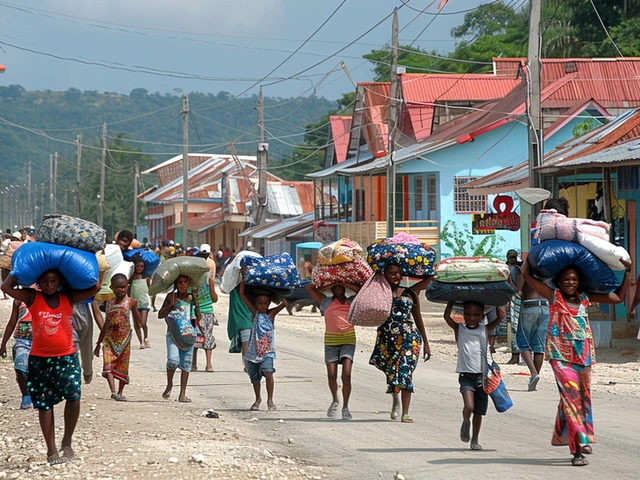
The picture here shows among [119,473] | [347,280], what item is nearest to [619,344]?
[347,280]

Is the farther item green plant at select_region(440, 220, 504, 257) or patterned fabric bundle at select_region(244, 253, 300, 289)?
green plant at select_region(440, 220, 504, 257)

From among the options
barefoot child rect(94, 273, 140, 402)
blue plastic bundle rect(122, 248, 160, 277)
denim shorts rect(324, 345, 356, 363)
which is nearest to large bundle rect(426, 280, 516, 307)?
denim shorts rect(324, 345, 356, 363)

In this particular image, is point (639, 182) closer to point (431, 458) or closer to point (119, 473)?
point (431, 458)

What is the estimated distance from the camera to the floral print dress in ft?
32.7

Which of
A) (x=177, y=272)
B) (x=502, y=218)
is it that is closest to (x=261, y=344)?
(x=177, y=272)

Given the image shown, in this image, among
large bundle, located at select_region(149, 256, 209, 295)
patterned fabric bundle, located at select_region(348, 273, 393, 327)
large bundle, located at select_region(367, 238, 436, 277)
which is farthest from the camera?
large bundle, located at select_region(149, 256, 209, 295)

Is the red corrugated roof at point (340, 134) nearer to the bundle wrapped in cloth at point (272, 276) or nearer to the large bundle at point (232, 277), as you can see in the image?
the large bundle at point (232, 277)

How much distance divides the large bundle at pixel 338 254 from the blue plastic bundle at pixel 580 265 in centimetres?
291

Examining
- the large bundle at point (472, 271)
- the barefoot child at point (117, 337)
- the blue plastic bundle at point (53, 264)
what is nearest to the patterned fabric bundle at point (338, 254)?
the large bundle at point (472, 271)

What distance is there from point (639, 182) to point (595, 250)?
11.0 meters

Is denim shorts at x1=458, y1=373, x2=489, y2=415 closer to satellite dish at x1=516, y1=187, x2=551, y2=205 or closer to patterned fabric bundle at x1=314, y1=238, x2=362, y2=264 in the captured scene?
patterned fabric bundle at x1=314, y1=238, x2=362, y2=264

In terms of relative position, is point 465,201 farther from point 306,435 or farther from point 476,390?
point 476,390

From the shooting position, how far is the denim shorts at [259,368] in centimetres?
1102

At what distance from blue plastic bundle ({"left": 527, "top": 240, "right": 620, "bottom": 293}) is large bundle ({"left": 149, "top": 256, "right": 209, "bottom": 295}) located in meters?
4.98
